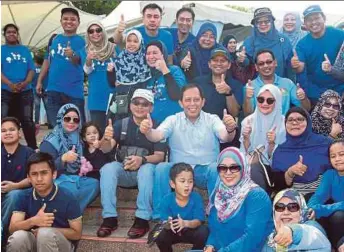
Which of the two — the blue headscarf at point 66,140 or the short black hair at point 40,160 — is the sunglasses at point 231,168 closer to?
the short black hair at point 40,160

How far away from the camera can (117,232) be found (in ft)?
15.6

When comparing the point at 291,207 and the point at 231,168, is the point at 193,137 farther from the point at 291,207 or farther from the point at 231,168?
the point at 291,207

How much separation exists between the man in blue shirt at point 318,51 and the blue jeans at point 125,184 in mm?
2052

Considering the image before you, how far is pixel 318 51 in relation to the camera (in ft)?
18.6

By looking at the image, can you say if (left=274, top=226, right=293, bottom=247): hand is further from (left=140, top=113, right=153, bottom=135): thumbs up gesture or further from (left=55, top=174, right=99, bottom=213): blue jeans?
(left=55, top=174, right=99, bottom=213): blue jeans

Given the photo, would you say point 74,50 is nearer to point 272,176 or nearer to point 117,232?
point 117,232

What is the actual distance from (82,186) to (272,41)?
2.52 metres

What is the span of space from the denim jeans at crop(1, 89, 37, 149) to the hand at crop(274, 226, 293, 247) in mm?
3829

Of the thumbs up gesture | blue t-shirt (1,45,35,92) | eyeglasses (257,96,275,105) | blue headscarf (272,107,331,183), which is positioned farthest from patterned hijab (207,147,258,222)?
blue t-shirt (1,45,35,92)

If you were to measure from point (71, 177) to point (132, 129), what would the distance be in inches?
27.6

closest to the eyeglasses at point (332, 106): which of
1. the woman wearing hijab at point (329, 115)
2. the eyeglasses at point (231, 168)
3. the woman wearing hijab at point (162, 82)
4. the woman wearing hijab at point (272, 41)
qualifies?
the woman wearing hijab at point (329, 115)

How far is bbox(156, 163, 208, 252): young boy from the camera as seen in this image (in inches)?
162

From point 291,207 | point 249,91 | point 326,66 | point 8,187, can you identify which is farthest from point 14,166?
point 326,66

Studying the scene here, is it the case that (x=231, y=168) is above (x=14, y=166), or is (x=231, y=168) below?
above
